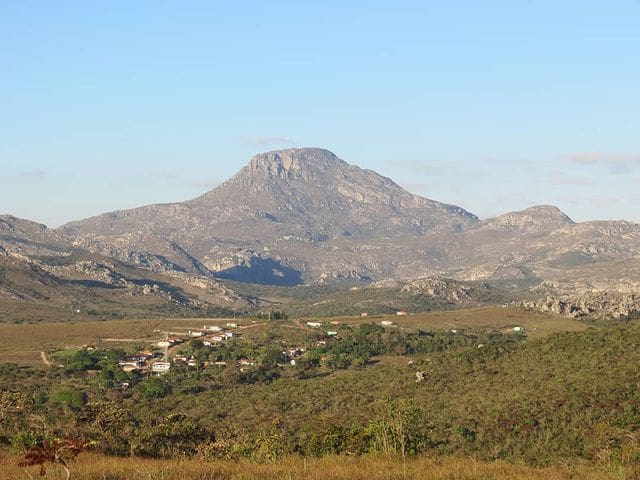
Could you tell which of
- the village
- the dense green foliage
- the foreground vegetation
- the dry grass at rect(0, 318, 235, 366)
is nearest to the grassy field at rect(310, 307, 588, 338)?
the village

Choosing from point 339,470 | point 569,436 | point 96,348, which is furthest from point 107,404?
point 96,348

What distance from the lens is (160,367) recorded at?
119062mm

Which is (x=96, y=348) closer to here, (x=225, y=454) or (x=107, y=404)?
(x=107, y=404)

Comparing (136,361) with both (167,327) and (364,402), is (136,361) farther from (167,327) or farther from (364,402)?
(364,402)

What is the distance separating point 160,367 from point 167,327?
56454mm

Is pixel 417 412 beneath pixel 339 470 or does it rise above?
beneath

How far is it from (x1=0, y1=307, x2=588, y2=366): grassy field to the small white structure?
22322 mm

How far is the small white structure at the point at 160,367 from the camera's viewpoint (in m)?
117

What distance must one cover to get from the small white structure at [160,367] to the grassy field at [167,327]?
22322 millimetres

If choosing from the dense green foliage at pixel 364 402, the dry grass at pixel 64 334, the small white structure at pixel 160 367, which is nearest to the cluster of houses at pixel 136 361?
the small white structure at pixel 160 367

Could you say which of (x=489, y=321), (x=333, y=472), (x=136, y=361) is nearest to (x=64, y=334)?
(x=136, y=361)

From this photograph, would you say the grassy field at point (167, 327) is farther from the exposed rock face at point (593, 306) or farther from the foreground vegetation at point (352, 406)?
the foreground vegetation at point (352, 406)

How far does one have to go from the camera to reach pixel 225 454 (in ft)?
112

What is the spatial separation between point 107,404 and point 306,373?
6082cm
